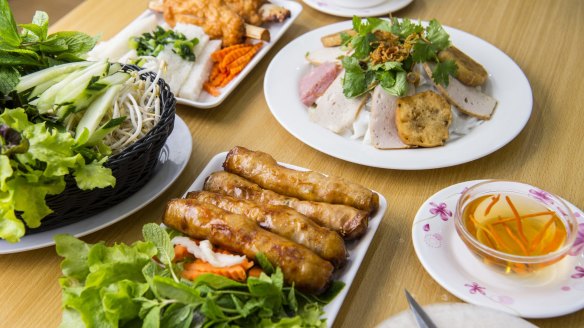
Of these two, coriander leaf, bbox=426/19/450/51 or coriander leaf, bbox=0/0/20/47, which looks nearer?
coriander leaf, bbox=0/0/20/47

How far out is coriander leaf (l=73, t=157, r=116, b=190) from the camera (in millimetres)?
1524

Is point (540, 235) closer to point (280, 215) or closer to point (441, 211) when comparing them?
point (441, 211)

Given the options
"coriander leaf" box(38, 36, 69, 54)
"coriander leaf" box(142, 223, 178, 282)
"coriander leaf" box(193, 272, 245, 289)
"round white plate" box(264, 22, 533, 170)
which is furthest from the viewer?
"round white plate" box(264, 22, 533, 170)

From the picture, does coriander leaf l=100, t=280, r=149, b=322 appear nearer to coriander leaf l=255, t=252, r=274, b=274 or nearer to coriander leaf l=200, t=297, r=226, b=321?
coriander leaf l=200, t=297, r=226, b=321

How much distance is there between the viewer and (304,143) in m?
2.15

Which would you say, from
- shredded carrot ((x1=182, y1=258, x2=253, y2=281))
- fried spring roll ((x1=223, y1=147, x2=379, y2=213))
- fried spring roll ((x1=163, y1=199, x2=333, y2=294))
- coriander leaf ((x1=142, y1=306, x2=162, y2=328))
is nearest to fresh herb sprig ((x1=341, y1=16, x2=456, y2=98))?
fried spring roll ((x1=223, y1=147, x2=379, y2=213))

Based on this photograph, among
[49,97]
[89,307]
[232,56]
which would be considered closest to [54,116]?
[49,97]

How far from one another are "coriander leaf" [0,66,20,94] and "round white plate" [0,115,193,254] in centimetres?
44

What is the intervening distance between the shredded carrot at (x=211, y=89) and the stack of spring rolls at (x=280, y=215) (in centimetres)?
61

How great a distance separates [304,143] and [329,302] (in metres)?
0.79

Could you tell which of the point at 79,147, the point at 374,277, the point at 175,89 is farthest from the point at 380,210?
the point at 175,89

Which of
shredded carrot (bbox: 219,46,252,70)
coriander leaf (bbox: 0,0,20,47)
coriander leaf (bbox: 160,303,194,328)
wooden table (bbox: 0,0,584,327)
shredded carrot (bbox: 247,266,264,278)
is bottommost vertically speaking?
wooden table (bbox: 0,0,584,327)

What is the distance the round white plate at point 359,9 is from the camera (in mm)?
2857

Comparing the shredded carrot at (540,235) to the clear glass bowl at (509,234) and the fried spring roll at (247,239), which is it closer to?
the clear glass bowl at (509,234)
